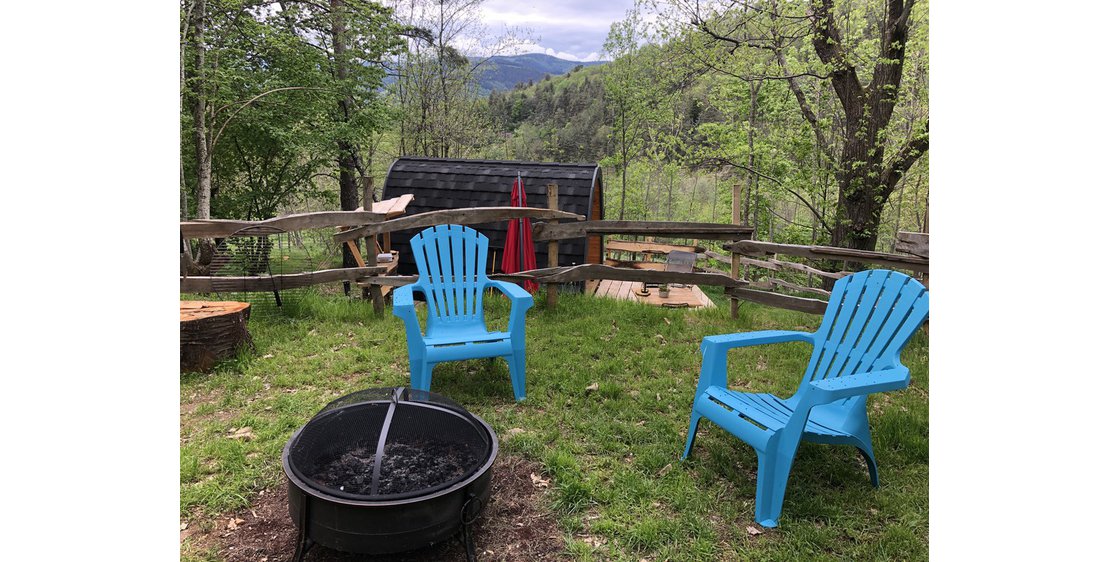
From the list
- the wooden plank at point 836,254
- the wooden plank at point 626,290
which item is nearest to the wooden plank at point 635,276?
the wooden plank at point 836,254

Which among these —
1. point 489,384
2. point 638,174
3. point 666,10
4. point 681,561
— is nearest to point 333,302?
point 489,384

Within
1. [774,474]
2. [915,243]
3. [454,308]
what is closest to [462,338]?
[454,308]

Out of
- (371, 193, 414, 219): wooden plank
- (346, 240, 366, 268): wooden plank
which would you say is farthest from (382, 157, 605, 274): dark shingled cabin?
(346, 240, 366, 268): wooden plank

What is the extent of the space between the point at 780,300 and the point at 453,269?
2781 mm

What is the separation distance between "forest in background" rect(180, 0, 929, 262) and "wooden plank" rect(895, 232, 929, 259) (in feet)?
5.62

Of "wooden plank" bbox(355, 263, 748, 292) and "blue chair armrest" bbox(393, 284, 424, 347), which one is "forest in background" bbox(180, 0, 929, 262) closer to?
"wooden plank" bbox(355, 263, 748, 292)

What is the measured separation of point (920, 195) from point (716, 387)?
10.7m

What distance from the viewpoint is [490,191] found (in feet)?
21.9

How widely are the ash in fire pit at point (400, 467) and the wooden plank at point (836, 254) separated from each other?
3.54 meters

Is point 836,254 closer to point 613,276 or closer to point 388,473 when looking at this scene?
point 613,276

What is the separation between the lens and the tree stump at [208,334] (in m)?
3.43

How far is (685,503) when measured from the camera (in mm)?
2254

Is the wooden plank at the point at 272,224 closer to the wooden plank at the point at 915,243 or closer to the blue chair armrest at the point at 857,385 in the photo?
Result: the blue chair armrest at the point at 857,385

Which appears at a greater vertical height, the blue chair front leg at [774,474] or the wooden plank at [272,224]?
the wooden plank at [272,224]
